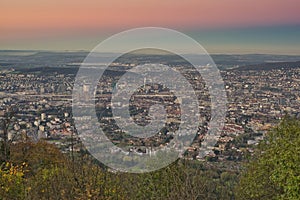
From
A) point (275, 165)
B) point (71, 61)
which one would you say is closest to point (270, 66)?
point (71, 61)

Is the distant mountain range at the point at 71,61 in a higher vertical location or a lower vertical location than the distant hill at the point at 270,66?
higher

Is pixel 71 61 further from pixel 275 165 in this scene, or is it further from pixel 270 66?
pixel 275 165

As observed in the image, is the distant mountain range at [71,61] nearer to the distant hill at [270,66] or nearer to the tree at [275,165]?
the distant hill at [270,66]

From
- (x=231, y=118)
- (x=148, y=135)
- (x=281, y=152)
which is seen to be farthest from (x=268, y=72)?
(x=281, y=152)

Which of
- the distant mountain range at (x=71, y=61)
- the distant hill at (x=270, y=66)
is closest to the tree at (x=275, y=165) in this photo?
the distant mountain range at (x=71, y=61)

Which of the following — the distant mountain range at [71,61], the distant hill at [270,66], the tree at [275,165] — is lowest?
the tree at [275,165]

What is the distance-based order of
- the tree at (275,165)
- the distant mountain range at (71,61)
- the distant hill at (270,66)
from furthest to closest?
the distant hill at (270,66) → the distant mountain range at (71,61) → the tree at (275,165)

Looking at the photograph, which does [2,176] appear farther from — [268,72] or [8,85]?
[268,72]

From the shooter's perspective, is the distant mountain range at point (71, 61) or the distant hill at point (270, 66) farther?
the distant hill at point (270, 66)

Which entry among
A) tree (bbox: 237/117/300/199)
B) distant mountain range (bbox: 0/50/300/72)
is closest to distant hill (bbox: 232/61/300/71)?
distant mountain range (bbox: 0/50/300/72)

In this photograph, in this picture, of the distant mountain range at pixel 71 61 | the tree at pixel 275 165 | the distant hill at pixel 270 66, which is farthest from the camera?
the distant hill at pixel 270 66
